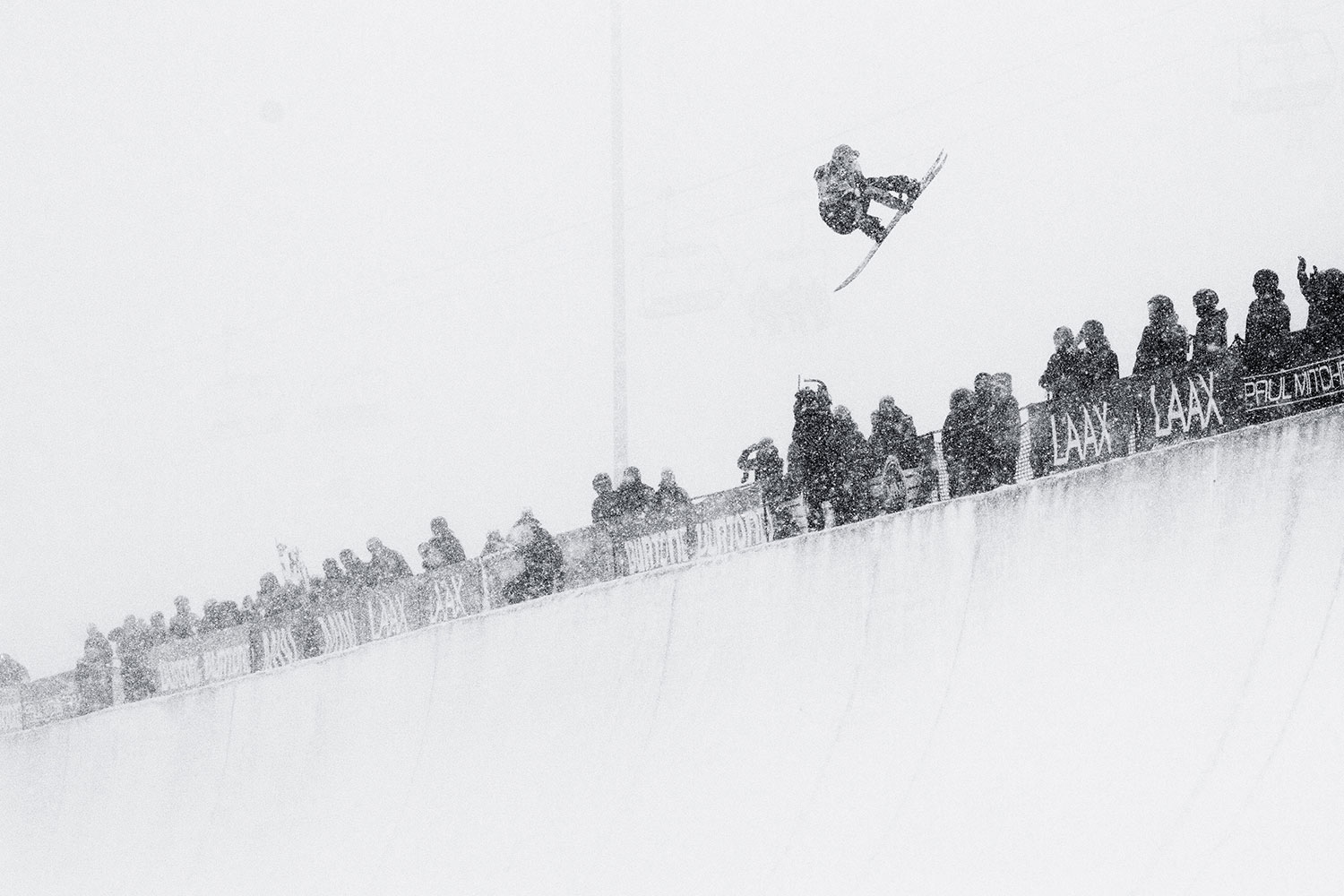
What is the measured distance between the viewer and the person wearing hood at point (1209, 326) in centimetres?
931

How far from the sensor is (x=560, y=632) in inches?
509

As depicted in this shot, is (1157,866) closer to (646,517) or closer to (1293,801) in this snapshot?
(1293,801)

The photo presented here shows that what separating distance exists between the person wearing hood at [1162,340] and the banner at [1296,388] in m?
0.63

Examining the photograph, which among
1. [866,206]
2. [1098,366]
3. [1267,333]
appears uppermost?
[866,206]

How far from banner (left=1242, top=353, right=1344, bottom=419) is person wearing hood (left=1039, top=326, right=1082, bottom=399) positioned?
124 centimetres

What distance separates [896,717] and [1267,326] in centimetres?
283

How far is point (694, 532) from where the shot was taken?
472 inches

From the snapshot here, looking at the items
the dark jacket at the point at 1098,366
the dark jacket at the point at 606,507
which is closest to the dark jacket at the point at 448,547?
the dark jacket at the point at 606,507

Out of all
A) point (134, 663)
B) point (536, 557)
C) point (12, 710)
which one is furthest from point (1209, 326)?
point (12, 710)

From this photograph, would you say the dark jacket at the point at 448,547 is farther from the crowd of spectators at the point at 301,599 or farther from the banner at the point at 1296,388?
the banner at the point at 1296,388

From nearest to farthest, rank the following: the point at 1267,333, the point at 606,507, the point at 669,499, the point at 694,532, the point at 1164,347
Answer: the point at 1267,333 → the point at 1164,347 → the point at 694,532 → the point at 669,499 → the point at 606,507

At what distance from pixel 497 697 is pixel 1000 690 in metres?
4.94

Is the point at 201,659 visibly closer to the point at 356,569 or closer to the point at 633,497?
the point at 356,569

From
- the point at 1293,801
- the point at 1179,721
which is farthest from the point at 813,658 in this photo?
the point at 1293,801
